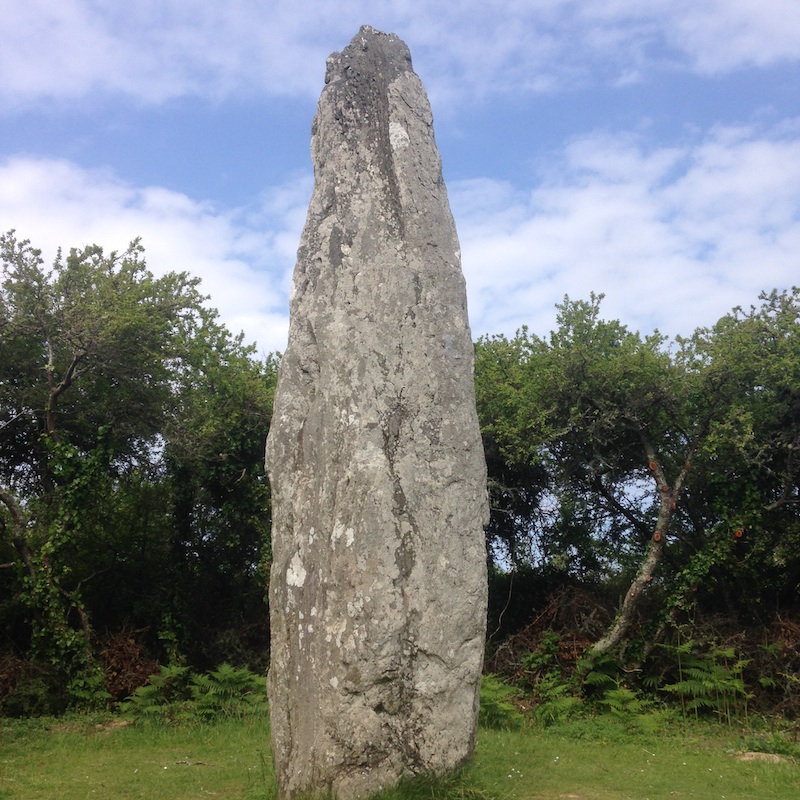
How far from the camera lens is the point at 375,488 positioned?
6016 mm

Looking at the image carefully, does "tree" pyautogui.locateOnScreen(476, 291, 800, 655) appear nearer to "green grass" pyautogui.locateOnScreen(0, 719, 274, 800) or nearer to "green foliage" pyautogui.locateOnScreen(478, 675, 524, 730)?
"green foliage" pyautogui.locateOnScreen(478, 675, 524, 730)

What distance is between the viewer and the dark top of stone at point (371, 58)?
24.6ft

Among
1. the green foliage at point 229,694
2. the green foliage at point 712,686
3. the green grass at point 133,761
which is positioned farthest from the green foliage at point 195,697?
the green foliage at point 712,686

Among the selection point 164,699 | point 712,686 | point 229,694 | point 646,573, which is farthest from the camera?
point 646,573

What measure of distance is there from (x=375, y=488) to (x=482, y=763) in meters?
3.56

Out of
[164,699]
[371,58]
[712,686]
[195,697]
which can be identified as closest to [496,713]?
[712,686]

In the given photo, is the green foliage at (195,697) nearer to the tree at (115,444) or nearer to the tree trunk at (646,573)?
the tree at (115,444)

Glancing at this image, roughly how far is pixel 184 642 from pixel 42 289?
6.33 m

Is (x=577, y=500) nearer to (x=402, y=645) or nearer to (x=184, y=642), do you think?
(x=184, y=642)

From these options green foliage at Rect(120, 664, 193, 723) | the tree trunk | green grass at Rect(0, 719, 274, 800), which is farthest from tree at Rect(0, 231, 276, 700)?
the tree trunk

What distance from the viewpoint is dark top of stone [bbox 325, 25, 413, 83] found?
7.49 meters

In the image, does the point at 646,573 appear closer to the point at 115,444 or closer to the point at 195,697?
the point at 195,697

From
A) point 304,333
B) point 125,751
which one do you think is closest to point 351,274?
point 304,333

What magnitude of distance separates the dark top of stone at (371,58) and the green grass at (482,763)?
5.67m
